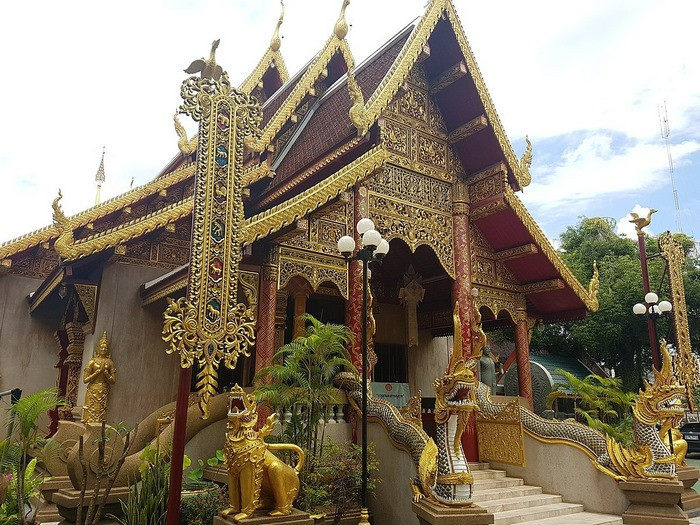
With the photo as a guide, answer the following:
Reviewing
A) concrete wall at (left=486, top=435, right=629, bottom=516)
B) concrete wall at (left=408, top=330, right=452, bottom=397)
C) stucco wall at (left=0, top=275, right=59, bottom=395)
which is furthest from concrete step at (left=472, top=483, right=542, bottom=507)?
stucco wall at (left=0, top=275, right=59, bottom=395)

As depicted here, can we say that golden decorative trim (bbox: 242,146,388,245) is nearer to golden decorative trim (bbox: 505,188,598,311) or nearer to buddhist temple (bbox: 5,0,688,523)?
buddhist temple (bbox: 5,0,688,523)

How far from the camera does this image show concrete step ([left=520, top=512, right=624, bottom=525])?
6613 mm

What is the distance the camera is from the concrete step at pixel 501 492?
23.1 ft

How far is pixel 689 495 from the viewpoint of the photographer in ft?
26.2

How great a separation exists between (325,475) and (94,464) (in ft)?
7.82

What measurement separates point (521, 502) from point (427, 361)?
18.9 ft

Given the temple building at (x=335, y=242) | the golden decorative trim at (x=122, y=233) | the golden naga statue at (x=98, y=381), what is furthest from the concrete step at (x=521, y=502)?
the golden decorative trim at (x=122, y=233)

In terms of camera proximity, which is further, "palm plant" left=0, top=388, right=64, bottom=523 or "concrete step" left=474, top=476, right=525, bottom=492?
"concrete step" left=474, top=476, right=525, bottom=492

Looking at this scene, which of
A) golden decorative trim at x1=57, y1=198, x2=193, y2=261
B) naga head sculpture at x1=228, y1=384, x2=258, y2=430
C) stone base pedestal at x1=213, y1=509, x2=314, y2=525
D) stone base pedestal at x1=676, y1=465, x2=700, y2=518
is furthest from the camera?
stone base pedestal at x1=676, y1=465, x2=700, y2=518

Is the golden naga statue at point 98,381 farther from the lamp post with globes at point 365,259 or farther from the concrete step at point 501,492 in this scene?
the concrete step at point 501,492

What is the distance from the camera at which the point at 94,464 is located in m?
5.52

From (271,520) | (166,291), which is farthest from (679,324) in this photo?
(271,520)

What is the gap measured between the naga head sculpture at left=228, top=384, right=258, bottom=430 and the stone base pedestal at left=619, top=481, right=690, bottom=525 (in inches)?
199

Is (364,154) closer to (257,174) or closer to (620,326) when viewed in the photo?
(257,174)
